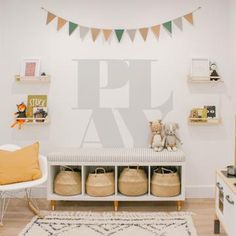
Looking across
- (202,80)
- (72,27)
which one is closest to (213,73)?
(202,80)

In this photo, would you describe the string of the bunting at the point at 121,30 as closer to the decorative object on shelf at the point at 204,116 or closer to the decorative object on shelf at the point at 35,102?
the decorative object on shelf at the point at 35,102

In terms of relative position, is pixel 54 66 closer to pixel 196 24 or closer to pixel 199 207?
pixel 196 24

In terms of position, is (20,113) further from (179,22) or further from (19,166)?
(179,22)

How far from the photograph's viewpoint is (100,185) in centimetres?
388

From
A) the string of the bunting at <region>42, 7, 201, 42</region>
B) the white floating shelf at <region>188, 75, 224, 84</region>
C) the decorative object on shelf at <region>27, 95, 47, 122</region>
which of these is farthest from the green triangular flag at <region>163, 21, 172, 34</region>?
the decorative object on shelf at <region>27, 95, 47, 122</region>

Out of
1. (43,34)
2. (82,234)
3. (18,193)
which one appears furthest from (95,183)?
(43,34)

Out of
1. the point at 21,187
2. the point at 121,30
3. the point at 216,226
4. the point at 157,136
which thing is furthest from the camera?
the point at 121,30

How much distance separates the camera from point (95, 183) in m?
3.89

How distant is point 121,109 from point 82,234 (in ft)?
5.05

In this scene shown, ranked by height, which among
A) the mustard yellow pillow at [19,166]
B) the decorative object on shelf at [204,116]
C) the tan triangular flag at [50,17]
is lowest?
the mustard yellow pillow at [19,166]

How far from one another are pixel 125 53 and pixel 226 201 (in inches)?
81.2

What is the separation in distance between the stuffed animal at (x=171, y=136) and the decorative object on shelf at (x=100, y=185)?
2.37ft

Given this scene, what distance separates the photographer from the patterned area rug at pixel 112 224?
130 inches

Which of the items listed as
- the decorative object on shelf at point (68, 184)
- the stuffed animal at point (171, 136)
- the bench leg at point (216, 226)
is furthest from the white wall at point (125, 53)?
the bench leg at point (216, 226)
